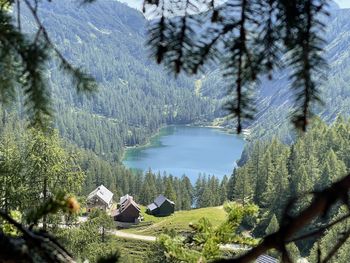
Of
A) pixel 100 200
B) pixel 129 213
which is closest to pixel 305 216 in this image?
pixel 129 213

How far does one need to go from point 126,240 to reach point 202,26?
49495 millimetres

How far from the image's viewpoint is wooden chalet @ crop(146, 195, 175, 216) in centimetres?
6488

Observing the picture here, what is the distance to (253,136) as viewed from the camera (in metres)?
165

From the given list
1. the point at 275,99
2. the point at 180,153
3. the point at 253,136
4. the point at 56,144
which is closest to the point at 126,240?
the point at 56,144

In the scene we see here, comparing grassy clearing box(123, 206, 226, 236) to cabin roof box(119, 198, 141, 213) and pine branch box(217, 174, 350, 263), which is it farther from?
pine branch box(217, 174, 350, 263)

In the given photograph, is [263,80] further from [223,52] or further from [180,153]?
[180,153]

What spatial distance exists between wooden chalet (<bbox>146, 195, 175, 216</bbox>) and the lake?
3016 centimetres

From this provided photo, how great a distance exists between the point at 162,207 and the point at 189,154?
198 ft

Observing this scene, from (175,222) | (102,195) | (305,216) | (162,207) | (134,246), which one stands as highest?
(305,216)

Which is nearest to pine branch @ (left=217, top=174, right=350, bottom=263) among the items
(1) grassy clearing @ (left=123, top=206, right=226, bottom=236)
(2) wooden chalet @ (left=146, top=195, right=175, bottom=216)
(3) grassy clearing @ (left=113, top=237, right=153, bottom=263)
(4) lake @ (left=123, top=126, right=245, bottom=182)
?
(3) grassy clearing @ (left=113, top=237, right=153, bottom=263)

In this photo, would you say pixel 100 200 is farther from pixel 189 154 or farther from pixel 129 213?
pixel 189 154

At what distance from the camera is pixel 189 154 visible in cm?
12512

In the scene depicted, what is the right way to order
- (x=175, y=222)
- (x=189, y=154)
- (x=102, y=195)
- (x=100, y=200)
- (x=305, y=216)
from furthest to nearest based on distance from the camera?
(x=189, y=154), (x=102, y=195), (x=100, y=200), (x=175, y=222), (x=305, y=216)

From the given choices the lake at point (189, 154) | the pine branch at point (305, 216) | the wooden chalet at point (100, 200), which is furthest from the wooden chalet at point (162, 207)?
the pine branch at point (305, 216)
